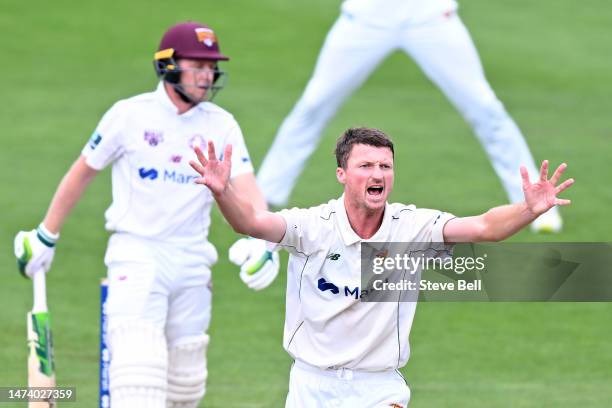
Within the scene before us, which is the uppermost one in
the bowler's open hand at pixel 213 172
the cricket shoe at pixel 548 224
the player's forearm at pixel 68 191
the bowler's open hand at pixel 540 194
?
the cricket shoe at pixel 548 224

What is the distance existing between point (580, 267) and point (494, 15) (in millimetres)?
14791

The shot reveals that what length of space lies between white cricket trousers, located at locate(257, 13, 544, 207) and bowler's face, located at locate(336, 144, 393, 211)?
6.58m

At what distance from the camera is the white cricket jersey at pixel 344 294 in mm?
7645

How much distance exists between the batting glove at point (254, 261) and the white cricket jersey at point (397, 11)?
5170 millimetres

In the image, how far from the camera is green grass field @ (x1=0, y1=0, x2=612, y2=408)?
11.6 meters

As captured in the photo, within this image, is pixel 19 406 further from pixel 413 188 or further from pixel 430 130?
pixel 430 130

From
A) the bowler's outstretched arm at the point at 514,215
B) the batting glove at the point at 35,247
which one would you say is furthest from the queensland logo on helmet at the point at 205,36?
the bowler's outstretched arm at the point at 514,215

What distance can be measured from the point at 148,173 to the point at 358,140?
1.97 meters

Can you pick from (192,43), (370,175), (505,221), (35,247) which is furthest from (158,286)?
(505,221)

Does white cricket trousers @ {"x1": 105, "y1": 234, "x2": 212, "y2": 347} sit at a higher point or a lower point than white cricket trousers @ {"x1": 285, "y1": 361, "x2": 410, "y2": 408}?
higher

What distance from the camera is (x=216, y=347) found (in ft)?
39.9

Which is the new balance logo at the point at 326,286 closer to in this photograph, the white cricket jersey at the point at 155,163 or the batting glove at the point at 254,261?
the batting glove at the point at 254,261

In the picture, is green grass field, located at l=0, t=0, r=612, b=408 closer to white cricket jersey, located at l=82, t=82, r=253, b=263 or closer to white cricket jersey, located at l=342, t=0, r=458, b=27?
white cricket jersey, located at l=82, t=82, r=253, b=263

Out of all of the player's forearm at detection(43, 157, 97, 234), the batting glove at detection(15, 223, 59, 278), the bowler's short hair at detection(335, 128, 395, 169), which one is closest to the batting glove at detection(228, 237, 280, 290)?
the player's forearm at detection(43, 157, 97, 234)
